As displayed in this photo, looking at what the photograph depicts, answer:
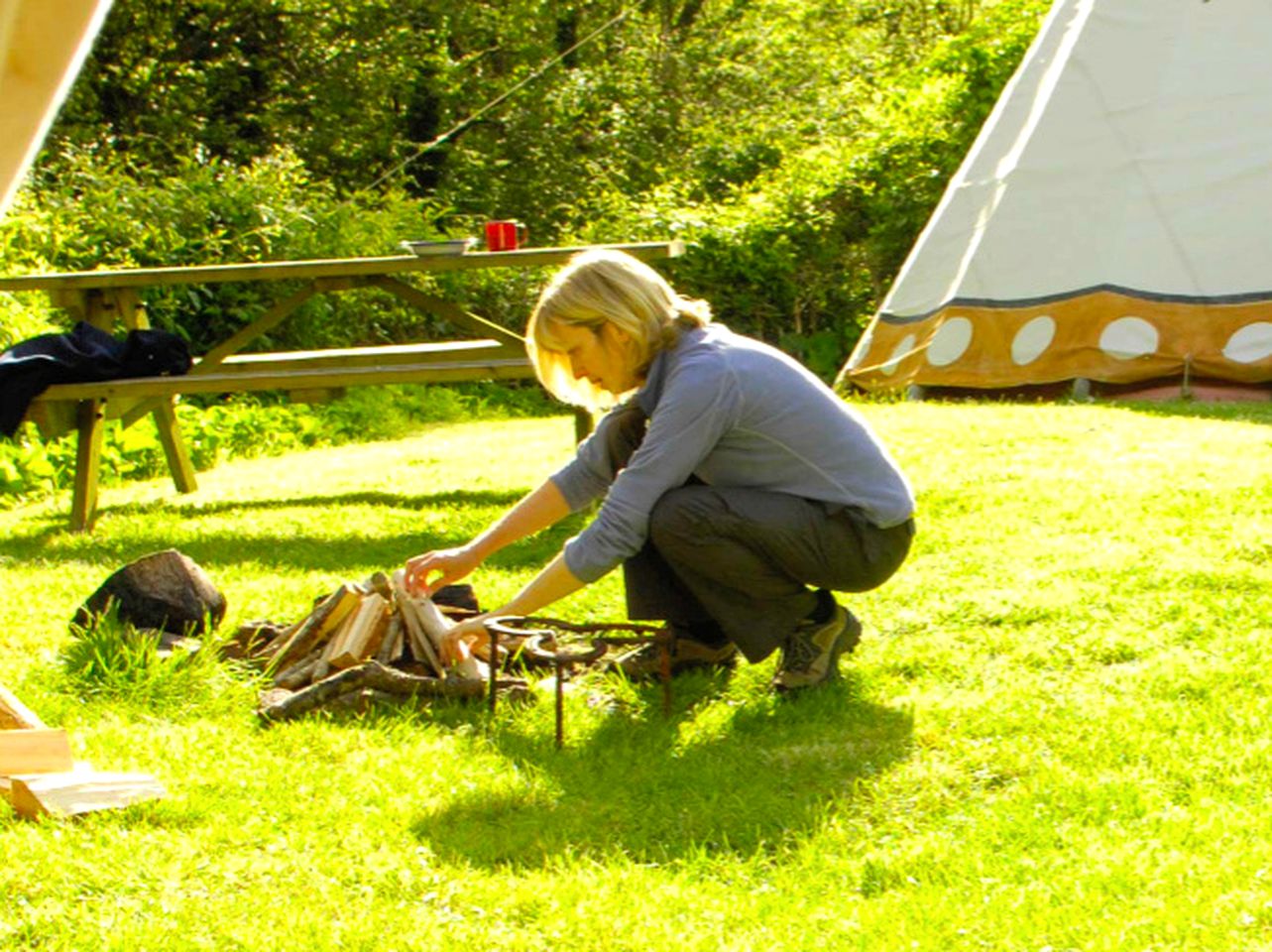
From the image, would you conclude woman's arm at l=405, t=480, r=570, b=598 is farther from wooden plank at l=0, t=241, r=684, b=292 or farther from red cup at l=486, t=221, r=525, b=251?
red cup at l=486, t=221, r=525, b=251

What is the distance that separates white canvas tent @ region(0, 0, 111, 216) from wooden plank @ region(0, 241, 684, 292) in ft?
22.1

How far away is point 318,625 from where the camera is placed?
15.4 ft

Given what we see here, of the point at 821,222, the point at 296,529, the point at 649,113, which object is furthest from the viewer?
the point at 649,113

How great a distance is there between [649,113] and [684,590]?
19.5 m

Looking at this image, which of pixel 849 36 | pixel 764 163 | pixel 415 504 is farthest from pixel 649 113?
pixel 415 504

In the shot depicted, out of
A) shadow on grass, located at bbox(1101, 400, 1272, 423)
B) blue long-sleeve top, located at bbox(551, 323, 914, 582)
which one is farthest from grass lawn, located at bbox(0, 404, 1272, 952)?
shadow on grass, located at bbox(1101, 400, 1272, 423)

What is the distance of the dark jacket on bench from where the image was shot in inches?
287

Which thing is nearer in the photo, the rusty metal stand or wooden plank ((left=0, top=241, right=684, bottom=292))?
the rusty metal stand

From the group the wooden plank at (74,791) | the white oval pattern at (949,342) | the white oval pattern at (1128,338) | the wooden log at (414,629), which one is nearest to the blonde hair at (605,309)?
the wooden log at (414,629)

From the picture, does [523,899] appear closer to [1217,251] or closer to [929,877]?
[929,877]

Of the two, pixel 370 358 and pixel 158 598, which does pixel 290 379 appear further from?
pixel 158 598

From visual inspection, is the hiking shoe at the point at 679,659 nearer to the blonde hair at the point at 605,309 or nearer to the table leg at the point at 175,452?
the blonde hair at the point at 605,309

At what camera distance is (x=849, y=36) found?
29.8 metres

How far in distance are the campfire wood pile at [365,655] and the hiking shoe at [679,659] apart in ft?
0.96
